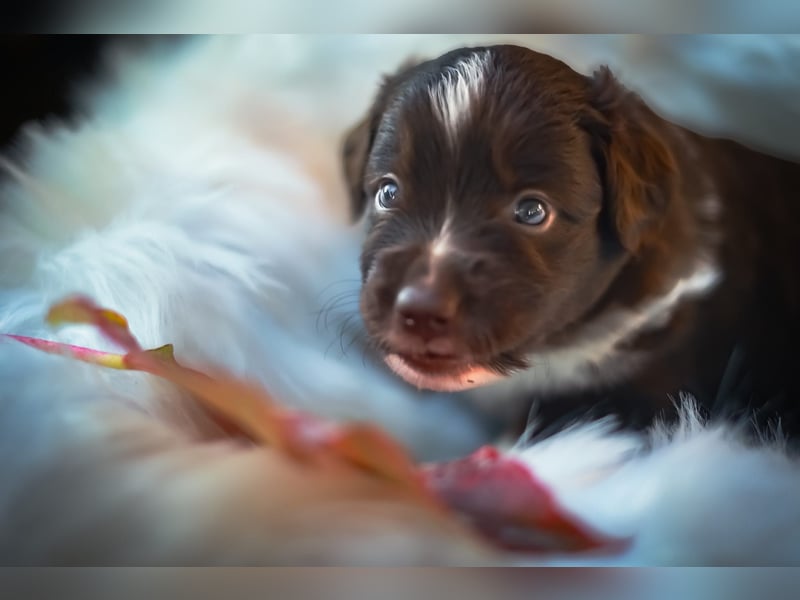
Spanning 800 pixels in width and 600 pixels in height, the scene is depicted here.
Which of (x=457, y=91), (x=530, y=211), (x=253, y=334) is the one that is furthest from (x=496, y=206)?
(x=253, y=334)

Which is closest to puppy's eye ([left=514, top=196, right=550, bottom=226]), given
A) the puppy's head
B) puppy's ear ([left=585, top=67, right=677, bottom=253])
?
the puppy's head

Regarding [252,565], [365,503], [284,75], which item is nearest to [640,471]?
[365,503]

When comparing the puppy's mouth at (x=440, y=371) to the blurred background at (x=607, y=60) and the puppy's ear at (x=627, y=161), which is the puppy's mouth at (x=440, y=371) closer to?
the puppy's ear at (x=627, y=161)

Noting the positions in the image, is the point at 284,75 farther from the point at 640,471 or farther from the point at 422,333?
the point at 640,471

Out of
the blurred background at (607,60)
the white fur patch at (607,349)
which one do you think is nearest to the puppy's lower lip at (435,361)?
the white fur patch at (607,349)

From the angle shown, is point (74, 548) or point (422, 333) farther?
point (74, 548)

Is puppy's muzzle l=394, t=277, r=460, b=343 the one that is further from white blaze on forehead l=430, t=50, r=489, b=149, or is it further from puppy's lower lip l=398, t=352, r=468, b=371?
white blaze on forehead l=430, t=50, r=489, b=149
